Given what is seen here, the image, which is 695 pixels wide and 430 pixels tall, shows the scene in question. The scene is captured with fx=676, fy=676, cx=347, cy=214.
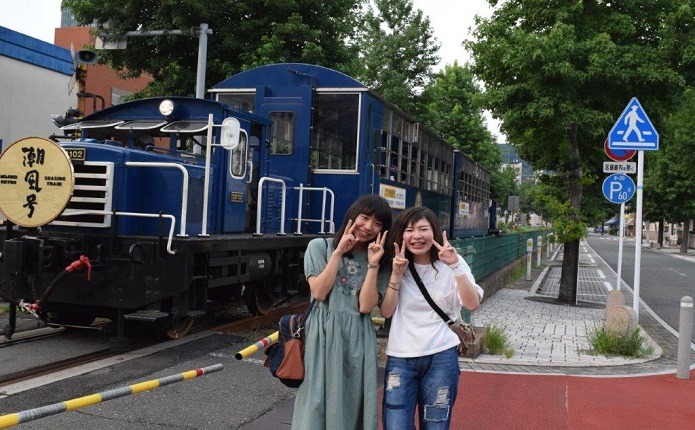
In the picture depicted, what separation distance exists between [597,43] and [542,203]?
3604mm

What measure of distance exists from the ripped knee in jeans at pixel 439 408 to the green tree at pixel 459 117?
3219 cm

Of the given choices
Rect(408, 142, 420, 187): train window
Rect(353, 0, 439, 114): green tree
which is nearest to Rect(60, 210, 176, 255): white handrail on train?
Rect(408, 142, 420, 187): train window

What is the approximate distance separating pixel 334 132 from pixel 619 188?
490cm

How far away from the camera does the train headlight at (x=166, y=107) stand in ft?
26.6

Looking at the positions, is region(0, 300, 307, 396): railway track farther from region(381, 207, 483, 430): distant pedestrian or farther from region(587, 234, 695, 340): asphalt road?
region(587, 234, 695, 340): asphalt road

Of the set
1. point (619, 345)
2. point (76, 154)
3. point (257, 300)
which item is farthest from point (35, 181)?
point (619, 345)

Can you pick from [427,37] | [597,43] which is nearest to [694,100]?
[597,43]

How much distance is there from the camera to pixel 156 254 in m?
6.95

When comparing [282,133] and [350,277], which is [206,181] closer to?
[282,133]

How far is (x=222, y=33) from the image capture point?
672 inches

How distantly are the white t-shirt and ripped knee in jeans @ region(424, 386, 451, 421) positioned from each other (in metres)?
0.21

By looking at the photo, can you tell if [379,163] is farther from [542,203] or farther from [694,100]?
[694,100]

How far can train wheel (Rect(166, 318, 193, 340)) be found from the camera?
793 cm

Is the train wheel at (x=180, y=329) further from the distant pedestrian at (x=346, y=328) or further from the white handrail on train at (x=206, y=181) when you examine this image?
the distant pedestrian at (x=346, y=328)
